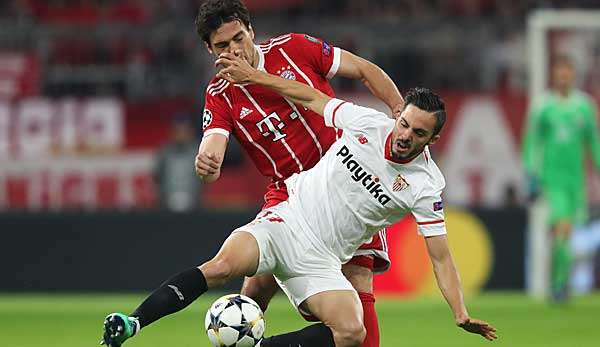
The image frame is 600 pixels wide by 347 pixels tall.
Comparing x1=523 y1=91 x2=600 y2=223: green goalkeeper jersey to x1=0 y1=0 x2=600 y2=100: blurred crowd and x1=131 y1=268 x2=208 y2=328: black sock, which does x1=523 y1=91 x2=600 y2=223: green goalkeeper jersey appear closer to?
x1=0 y1=0 x2=600 y2=100: blurred crowd

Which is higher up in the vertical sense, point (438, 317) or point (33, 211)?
point (33, 211)

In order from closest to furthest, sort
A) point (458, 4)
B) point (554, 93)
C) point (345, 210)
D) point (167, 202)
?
point (345, 210) → point (554, 93) → point (167, 202) → point (458, 4)

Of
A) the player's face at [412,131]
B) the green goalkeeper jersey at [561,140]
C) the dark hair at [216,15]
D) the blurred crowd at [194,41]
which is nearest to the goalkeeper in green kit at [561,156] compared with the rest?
the green goalkeeper jersey at [561,140]

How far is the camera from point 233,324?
6156mm

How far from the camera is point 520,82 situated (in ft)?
50.9

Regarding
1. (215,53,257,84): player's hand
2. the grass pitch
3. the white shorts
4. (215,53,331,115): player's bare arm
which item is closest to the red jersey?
(215,53,331,115): player's bare arm

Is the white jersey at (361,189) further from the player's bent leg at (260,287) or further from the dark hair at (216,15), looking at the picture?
the dark hair at (216,15)

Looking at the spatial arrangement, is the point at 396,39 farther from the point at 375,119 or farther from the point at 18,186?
the point at 375,119

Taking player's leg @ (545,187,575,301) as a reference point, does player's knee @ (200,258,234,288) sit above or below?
below

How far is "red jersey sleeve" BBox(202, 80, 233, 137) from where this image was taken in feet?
21.8

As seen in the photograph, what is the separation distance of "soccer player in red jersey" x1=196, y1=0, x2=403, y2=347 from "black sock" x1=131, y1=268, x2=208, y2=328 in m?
0.76

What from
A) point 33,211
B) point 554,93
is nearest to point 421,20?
point 554,93

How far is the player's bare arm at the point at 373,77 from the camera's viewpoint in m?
6.84

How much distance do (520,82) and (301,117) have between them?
9195 mm
